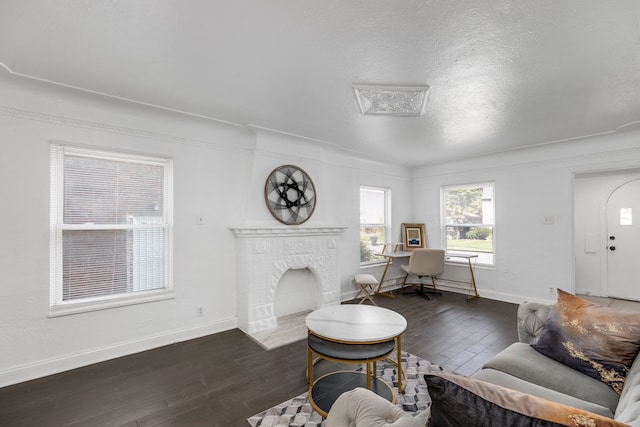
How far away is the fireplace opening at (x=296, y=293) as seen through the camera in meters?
4.16

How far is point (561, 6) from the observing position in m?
1.56

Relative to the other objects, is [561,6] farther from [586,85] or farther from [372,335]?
[372,335]

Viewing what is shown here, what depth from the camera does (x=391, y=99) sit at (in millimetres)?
2730

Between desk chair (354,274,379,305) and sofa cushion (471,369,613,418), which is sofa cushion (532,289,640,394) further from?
desk chair (354,274,379,305)

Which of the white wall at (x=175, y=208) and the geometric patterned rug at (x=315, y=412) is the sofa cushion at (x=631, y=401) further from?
the white wall at (x=175, y=208)

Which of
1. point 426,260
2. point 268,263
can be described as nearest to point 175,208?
point 268,263

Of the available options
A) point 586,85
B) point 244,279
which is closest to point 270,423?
point 244,279

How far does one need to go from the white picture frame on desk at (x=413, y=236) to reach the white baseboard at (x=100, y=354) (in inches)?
149

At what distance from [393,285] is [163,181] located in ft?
14.5

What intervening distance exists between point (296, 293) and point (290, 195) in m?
1.46

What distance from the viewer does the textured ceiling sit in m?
1.61

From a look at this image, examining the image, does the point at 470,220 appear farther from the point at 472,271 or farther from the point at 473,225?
the point at 472,271

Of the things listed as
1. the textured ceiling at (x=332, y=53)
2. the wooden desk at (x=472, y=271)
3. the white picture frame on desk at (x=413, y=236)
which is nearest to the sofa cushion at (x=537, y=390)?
the textured ceiling at (x=332, y=53)

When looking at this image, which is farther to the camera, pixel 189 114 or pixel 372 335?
pixel 189 114
